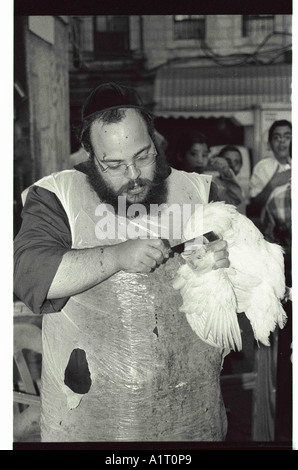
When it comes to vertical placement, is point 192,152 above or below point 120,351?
above

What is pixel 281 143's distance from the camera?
370 cm

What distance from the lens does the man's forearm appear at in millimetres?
1880

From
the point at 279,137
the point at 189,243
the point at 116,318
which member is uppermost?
the point at 279,137

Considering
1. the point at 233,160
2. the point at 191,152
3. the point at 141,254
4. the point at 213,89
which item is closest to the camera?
the point at 141,254

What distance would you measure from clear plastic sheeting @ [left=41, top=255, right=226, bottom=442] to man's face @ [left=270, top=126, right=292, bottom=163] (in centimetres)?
186

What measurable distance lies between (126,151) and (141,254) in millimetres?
419

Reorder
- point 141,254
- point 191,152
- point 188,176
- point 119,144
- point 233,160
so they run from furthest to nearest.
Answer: point 233,160 → point 191,152 → point 188,176 → point 119,144 → point 141,254

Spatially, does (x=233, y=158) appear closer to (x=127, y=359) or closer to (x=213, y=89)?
(x=213, y=89)

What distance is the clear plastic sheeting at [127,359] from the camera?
209 centimetres

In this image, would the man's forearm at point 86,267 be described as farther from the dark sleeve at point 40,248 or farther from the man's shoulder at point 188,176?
the man's shoulder at point 188,176

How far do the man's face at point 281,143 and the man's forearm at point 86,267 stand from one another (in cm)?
211

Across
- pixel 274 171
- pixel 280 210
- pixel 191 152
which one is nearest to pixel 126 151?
pixel 191 152

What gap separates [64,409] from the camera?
2.12 m
